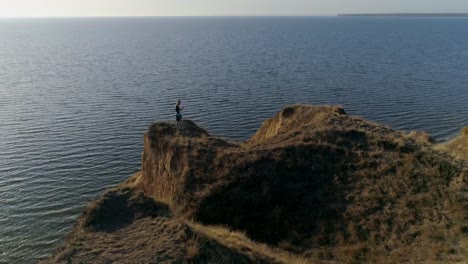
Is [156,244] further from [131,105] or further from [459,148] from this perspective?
[131,105]

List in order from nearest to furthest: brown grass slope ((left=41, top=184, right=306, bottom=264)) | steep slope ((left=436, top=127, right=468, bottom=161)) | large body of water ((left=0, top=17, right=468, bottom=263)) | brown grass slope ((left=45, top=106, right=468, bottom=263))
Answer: brown grass slope ((left=41, top=184, right=306, bottom=264)), brown grass slope ((left=45, top=106, right=468, bottom=263)), steep slope ((left=436, top=127, right=468, bottom=161)), large body of water ((left=0, top=17, right=468, bottom=263))

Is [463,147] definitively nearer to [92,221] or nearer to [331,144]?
[331,144]

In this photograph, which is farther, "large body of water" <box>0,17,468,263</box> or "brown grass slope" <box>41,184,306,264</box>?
"large body of water" <box>0,17,468,263</box>

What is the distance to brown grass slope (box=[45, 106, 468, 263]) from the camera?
21.1 metres

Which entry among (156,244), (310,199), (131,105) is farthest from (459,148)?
(131,105)

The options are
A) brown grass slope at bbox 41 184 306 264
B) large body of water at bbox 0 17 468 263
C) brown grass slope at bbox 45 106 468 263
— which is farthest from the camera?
large body of water at bbox 0 17 468 263

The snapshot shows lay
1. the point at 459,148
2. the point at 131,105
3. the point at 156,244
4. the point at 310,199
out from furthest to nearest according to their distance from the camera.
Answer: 1. the point at 131,105
2. the point at 459,148
3. the point at 310,199
4. the point at 156,244

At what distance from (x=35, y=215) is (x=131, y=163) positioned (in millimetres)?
12149

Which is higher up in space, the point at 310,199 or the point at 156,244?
the point at 310,199

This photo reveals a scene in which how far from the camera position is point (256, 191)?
26.2m

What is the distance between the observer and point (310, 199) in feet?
83.8

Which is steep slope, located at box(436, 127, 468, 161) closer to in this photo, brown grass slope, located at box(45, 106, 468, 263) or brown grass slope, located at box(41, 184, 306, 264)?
brown grass slope, located at box(45, 106, 468, 263)

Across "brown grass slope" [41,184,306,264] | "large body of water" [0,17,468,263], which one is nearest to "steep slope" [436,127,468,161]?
"brown grass slope" [41,184,306,264]

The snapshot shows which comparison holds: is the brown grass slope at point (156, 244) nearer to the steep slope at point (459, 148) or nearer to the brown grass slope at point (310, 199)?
the brown grass slope at point (310, 199)
